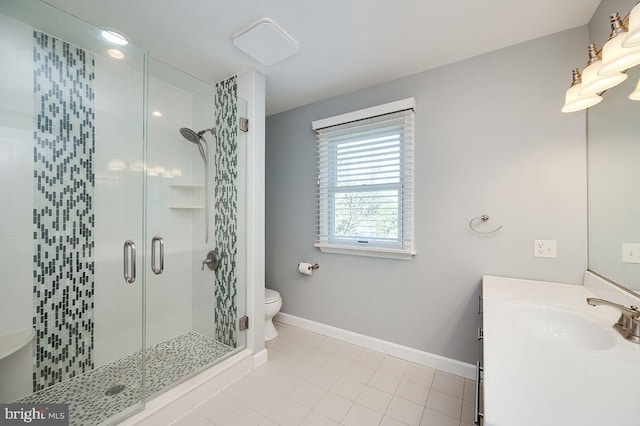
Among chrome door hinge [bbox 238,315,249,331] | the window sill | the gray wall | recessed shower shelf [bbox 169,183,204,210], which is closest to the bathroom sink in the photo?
the gray wall

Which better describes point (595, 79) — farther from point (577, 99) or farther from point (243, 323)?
point (243, 323)

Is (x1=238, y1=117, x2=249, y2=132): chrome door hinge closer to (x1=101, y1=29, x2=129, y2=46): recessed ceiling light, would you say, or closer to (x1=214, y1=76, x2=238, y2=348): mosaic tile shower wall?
(x1=214, y1=76, x2=238, y2=348): mosaic tile shower wall

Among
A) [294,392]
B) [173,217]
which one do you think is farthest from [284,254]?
[294,392]

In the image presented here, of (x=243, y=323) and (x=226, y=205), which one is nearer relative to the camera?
(x=243, y=323)

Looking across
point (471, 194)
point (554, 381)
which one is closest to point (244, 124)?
point (471, 194)

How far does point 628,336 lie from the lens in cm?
90

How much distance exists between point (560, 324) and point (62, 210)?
3.03 m

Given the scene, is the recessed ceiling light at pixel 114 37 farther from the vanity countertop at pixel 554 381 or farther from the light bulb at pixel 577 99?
the light bulb at pixel 577 99

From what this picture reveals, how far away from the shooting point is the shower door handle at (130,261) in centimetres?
158

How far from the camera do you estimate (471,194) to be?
183 centimetres

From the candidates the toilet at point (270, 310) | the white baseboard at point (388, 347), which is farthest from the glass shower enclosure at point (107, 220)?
the white baseboard at point (388, 347)

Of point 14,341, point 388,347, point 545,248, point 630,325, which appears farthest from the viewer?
point 388,347

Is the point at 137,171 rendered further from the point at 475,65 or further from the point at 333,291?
the point at 475,65

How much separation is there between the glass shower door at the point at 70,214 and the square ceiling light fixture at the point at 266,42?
26.9 inches
